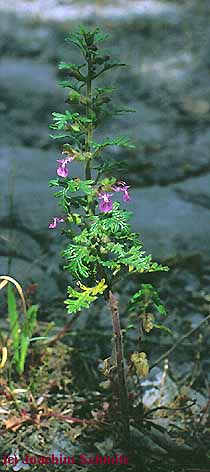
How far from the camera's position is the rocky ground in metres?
2.50

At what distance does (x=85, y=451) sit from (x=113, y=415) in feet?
0.35

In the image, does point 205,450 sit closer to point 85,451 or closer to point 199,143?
point 85,451

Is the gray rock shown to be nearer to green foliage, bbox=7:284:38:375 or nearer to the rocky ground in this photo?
the rocky ground

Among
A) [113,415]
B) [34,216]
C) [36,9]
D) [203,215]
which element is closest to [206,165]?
[203,215]

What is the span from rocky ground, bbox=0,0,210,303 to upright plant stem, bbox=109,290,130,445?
62cm

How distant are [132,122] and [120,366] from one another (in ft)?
6.69

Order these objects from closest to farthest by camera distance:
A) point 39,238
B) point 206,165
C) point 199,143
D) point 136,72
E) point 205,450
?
1. point 205,450
2. point 39,238
3. point 206,165
4. point 199,143
5. point 136,72

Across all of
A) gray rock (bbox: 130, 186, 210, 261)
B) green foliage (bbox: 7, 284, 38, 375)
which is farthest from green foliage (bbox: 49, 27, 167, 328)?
gray rock (bbox: 130, 186, 210, 261)

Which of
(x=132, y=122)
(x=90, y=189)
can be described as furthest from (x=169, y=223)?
(x=90, y=189)

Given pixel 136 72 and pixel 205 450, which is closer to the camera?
pixel 205 450

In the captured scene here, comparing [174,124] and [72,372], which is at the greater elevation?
[174,124]

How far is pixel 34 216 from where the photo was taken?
8.67ft

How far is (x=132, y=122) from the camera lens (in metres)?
3.41

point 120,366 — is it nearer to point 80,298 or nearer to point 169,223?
point 80,298
